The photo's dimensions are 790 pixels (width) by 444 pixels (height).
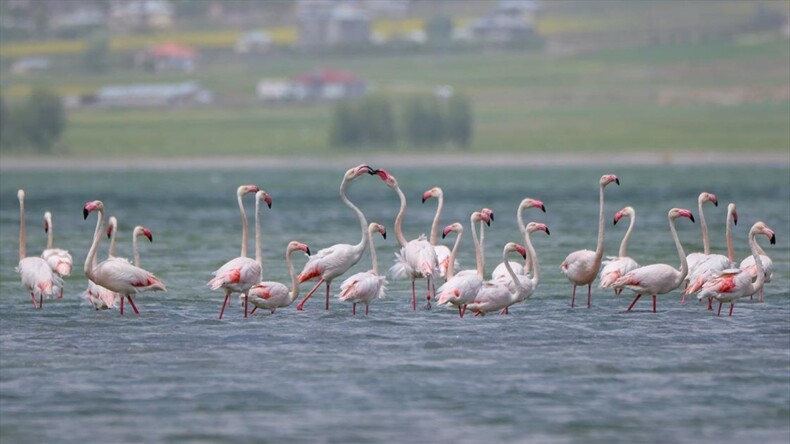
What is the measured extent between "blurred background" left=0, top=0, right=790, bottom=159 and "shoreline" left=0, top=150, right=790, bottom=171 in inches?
51.7

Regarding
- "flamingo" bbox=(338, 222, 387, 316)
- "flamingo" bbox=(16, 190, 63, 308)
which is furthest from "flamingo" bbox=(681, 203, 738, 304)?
"flamingo" bbox=(16, 190, 63, 308)

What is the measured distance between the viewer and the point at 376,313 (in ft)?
73.3

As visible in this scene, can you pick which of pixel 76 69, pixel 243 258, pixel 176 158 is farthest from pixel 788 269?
pixel 76 69

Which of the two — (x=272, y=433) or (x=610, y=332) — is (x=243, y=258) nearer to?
(x=610, y=332)

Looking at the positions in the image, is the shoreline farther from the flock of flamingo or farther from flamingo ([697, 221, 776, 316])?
flamingo ([697, 221, 776, 316])

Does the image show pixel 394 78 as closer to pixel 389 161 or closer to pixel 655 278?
pixel 389 161

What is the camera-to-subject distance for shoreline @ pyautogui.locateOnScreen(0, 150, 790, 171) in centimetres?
11400

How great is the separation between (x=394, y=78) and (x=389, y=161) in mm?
39681

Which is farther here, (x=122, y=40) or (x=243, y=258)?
(x=122, y=40)

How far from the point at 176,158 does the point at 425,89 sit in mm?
37451

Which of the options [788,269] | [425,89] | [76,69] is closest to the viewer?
[788,269]

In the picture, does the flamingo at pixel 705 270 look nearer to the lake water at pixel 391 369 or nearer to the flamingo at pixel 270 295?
the lake water at pixel 391 369

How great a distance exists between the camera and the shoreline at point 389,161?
374ft

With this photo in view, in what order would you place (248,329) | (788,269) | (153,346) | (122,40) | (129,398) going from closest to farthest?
(129,398)
(153,346)
(248,329)
(788,269)
(122,40)
